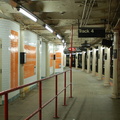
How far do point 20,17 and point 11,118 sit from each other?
3.70 metres

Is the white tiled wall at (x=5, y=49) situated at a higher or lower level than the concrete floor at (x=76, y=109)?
higher

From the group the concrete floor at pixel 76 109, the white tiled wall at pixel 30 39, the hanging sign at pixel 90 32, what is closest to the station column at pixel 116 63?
the concrete floor at pixel 76 109

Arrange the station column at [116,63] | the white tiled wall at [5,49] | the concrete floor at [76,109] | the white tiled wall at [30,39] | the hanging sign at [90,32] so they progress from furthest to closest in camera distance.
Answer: the white tiled wall at [30,39] < the station column at [116,63] < the hanging sign at [90,32] < the white tiled wall at [5,49] < the concrete floor at [76,109]

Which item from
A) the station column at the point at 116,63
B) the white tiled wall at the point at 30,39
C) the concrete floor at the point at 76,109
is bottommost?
the concrete floor at the point at 76,109

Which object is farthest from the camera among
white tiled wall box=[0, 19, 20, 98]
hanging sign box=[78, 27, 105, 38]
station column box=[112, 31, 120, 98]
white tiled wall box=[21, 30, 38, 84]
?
white tiled wall box=[21, 30, 38, 84]

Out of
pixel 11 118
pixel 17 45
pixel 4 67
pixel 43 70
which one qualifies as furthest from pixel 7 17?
A: pixel 43 70

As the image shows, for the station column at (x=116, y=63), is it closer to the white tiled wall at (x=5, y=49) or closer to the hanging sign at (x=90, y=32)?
the hanging sign at (x=90, y=32)

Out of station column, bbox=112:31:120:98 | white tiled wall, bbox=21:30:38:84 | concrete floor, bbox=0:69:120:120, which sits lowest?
concrete floor, bbox=0:69:120:120

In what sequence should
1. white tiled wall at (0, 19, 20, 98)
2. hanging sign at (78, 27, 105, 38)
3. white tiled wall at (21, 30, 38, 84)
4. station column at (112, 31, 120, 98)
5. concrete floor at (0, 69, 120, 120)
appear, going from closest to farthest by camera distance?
concrete floor at (0, 69, 120, 120) < white tiled wall at (0, 19, 20, 98) < hanging sign at (78, 27, 105, 38) < station column at (112, 31, 120, 98) < white tiled wall at (21, 30, 38, 84)

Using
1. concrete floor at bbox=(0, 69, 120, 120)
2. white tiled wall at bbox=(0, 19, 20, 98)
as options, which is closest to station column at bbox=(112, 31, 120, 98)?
concrete floor at bbox=(0, 69, 120, 120)

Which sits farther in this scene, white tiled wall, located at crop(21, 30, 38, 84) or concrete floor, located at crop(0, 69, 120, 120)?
white tiled wall, located at crop(21, 30, 38, 84)

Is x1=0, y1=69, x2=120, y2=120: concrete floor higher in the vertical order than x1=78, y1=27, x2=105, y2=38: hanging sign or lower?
lower

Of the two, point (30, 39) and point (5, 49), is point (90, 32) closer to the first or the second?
point (5, 49)

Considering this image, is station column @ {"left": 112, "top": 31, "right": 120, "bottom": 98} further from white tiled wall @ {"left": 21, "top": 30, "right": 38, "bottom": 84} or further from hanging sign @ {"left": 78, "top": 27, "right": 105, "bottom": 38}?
white tiled wall @ {"left": 21, "top": 30, "right": 38, "bottom": 84}
